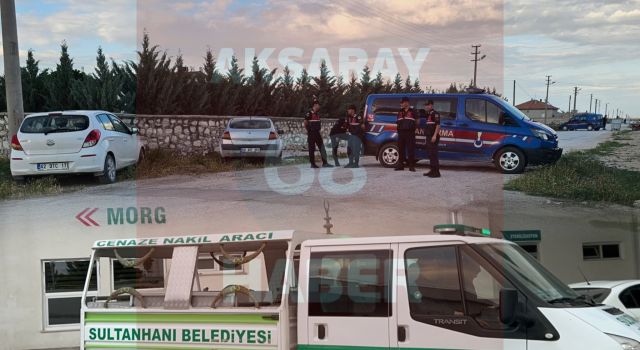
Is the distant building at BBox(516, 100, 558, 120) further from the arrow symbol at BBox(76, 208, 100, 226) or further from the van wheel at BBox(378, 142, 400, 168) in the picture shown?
the arrow symbol at BBox(76, 208, 100, 226)

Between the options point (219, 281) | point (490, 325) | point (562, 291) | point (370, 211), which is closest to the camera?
point (490, 325)

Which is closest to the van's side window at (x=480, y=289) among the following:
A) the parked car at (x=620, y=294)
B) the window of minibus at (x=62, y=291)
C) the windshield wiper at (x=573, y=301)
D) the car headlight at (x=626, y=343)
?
the windshield wiper at (x=573, y=301)

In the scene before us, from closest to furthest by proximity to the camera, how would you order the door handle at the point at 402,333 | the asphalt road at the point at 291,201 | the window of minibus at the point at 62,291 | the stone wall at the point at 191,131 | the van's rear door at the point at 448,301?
the van's rear door at the point at 448,301 < the door handle at the point at 402,333 < the asphalt road at the point at 291,201 < the stone wall at the point at 191,131 < the window of minibus at the point at 62,291

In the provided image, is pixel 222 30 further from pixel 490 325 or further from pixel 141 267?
pixel 490 325

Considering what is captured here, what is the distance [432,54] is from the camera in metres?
11.5

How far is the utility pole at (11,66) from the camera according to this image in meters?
11.8

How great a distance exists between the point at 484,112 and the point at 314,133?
2.76 m

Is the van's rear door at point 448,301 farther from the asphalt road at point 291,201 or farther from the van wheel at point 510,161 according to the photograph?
the van wheel at point 510,161

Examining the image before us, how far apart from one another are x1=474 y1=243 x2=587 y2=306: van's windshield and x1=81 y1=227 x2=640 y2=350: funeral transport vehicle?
0.01m

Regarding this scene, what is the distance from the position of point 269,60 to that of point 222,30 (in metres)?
0.91

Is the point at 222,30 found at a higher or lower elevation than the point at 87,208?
higher

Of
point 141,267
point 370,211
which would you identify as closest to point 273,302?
point 141,267

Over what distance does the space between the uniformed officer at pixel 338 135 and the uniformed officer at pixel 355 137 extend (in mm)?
82

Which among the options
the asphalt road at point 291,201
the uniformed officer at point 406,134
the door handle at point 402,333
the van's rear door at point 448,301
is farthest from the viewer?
the uniformed officer at point 406,134
